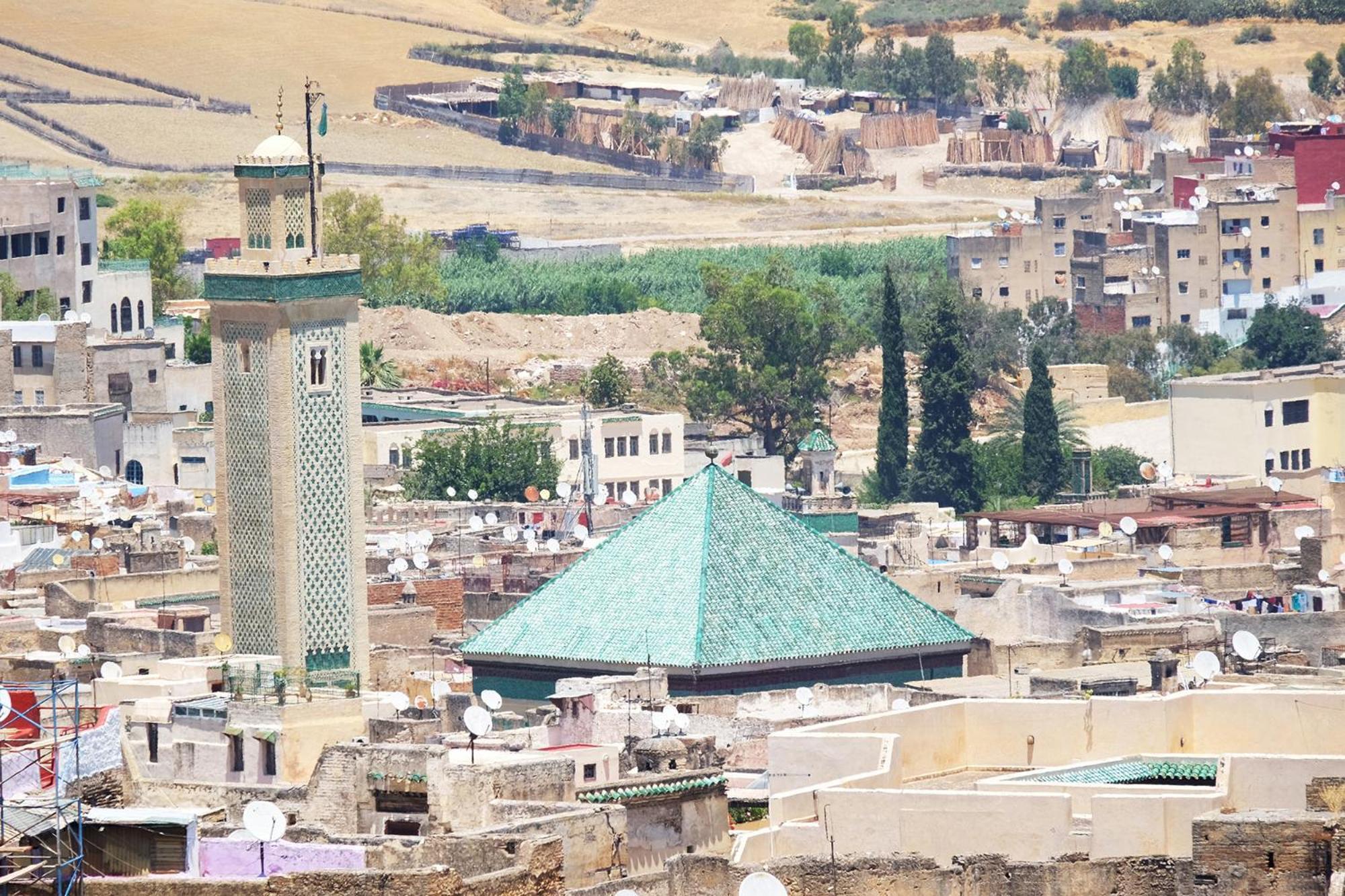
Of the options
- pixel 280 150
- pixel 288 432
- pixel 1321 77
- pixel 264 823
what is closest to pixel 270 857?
pixel 264 823

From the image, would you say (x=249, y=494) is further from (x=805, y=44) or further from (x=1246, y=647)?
(x=805, y=44)

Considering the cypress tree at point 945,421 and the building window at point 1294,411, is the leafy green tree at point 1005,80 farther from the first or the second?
the building window at point 1294,411

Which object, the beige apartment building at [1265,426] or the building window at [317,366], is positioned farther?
the beige apartment building at [1265,426]

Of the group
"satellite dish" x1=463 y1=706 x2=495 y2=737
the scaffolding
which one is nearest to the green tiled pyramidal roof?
"satellite dish" x1=463 y1=706 x2=495 y2=737

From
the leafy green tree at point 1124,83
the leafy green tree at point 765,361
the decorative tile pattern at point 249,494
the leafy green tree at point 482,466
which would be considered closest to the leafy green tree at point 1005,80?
the leafy green tree at point 1124,83

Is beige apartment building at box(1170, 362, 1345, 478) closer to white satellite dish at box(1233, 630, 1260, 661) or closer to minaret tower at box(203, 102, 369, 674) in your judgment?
minaret tower at box(203, 102, 369, 674)

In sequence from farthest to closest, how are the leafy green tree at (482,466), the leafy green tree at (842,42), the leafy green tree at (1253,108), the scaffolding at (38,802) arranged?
the leafy green tree at (842,42)
the leafy green tree at (1253,108)
the leafy green tree at (482,466)
the scaffolding at (38,802)
